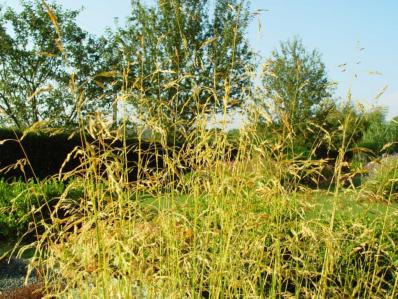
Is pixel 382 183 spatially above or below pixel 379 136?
above

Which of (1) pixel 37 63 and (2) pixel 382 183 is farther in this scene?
(1) pixel 37 63

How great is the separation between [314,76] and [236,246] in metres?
20.1

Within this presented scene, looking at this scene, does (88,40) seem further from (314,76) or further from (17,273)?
(17,273)

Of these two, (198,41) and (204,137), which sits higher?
(198,41)

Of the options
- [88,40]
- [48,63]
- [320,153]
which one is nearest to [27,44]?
[48,63]

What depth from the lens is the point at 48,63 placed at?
1858cm

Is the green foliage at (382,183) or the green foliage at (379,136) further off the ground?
the green foliage at (382,183)

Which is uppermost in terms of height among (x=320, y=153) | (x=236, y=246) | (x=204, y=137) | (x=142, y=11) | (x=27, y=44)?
(x=142, y=11)

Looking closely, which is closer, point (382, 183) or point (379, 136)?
point (382, 183)

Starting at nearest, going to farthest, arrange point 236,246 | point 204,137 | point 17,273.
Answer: point 204,137 → point 236,246 → point 17,273

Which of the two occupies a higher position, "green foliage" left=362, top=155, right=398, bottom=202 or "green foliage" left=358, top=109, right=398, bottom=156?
"green foliage" left=362, top=155, right=398, bottom=202

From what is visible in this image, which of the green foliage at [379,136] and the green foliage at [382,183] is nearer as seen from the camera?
the green foliage at [382,183]

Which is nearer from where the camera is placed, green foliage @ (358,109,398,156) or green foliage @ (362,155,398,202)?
green foliage @ (362,155,398,202)

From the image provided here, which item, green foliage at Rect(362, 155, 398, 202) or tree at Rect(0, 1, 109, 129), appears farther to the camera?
tree at Rect(0, 1, 109, 129)
